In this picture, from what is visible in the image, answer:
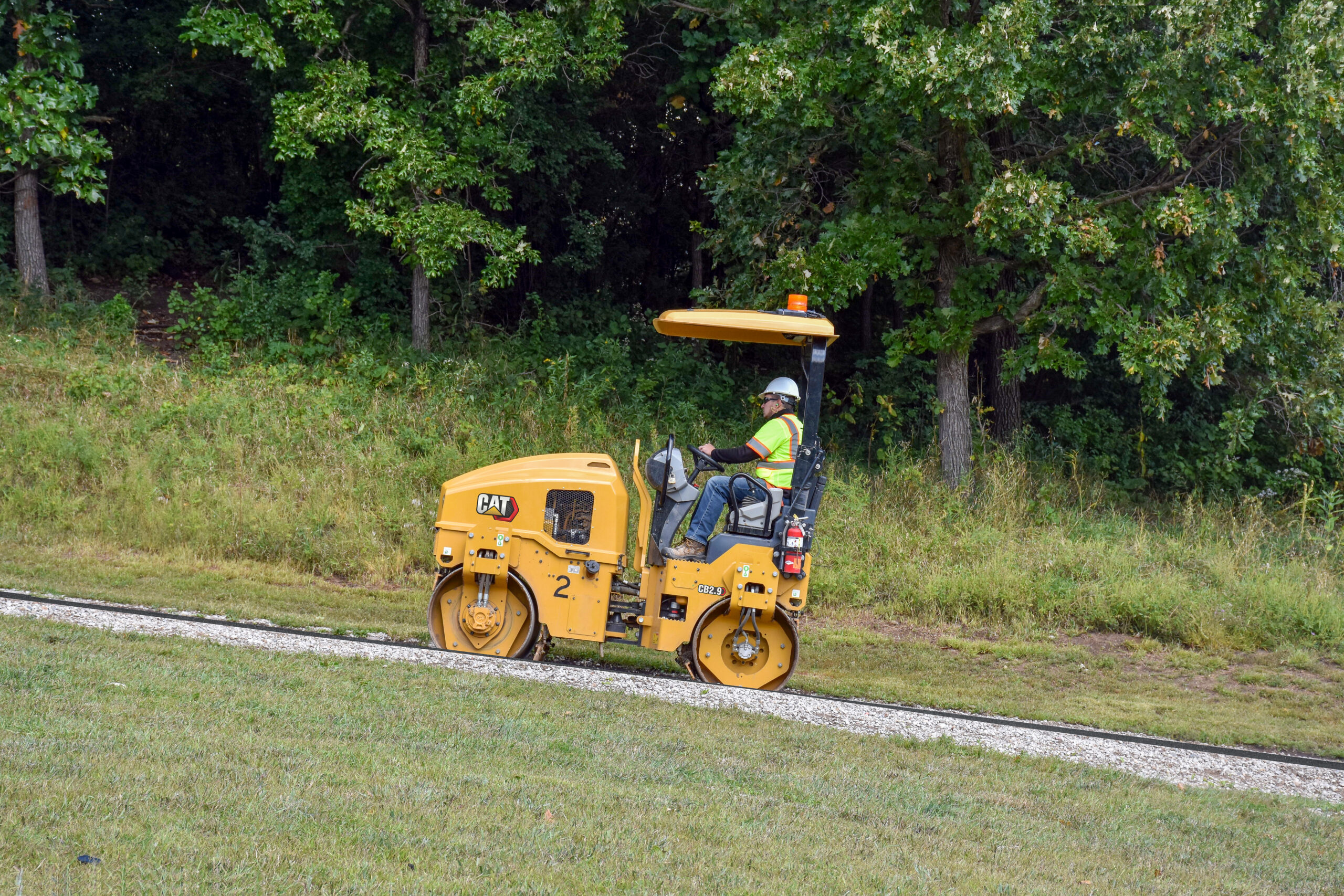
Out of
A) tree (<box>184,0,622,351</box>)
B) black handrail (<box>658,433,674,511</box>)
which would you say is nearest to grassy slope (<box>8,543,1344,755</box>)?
black handrail (<box>658,433,674,511</box>)

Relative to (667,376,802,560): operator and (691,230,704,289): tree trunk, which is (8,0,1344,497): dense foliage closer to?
(691,230,704,289): tree trunk

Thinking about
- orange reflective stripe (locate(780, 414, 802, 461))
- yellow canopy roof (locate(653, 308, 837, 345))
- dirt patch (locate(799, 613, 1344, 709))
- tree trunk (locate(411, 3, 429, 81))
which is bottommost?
dirt patch (locate(799, 613, 1344, 709))

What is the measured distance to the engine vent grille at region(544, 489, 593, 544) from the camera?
8570 mm

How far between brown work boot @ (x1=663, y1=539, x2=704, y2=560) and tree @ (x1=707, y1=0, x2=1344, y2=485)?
580cm

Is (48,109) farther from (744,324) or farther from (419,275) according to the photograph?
(744,324)

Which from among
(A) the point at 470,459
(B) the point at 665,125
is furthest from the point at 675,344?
(A) the point at 470,459

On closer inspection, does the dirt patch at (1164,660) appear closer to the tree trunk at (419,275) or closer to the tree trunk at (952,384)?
the tree trunk at (952,384)

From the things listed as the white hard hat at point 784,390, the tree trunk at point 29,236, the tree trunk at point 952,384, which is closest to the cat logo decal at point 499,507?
the white hard hat at point 784,390

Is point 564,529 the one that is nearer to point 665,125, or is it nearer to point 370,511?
point 370,511

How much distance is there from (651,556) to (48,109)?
12152mm

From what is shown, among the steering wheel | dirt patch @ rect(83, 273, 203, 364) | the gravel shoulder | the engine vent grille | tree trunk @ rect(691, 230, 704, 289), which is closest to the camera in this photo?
the gravel shoulder

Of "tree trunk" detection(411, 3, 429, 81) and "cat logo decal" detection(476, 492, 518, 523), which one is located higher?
"tree trunk" detection(411, 3, 429, 81)

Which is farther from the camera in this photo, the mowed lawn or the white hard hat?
the white hard hat

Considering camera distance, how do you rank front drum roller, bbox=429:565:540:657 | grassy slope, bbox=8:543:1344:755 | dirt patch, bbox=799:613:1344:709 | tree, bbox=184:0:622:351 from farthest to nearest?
tree, bbox=184:0:622:351 → dirt patch, bbox=799:613:1344:709 → grassy slope, bbox=8:543:1344:755 → front drum roller, bbox=429:565:540:657
